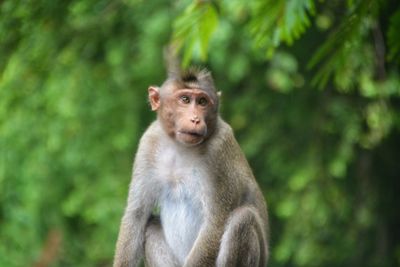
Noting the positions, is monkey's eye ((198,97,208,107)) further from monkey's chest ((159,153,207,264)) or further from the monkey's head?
monkey's chest ((159,153,207,264))

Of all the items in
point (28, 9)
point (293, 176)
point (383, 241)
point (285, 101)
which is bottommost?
point (383, 241)

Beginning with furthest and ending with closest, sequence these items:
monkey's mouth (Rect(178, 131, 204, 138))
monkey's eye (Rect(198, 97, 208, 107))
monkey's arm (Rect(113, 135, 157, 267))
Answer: monkey's arm (Rect(113, 135, 157, 267)) < monkey's eye (Rect(198, 97, 208, 107)) < monkey's mouth (Rect(178, 131, 204, 138))

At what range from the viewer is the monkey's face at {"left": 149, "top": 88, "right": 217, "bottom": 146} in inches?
266

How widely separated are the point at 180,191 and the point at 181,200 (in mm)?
67

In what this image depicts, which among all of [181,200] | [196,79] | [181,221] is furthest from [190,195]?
[196,79]

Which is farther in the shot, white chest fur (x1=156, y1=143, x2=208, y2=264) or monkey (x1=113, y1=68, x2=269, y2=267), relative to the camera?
white chest fur (x1=156, y1=143, x2=208, y2=264)

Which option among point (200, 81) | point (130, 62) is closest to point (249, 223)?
point (200, 81)

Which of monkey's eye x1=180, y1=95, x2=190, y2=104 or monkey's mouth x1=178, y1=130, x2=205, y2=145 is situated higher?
monkey's eye x1=180, y1=95, x2=190, y2=104

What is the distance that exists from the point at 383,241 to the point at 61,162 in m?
4.41

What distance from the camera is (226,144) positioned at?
7113mm

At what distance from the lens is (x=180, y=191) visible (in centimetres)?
721

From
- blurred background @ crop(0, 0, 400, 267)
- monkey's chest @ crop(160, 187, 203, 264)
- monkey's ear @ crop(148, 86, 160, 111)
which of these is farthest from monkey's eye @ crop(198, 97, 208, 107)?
blurred background @ crop(0, 0, 400, 267)

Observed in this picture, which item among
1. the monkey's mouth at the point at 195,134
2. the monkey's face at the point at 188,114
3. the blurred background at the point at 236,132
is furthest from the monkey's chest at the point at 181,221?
the blurred background at the point at 236,132

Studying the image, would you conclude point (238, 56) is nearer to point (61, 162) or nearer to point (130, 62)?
point (130, 62)
